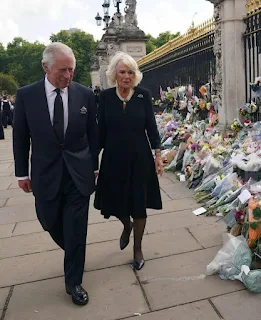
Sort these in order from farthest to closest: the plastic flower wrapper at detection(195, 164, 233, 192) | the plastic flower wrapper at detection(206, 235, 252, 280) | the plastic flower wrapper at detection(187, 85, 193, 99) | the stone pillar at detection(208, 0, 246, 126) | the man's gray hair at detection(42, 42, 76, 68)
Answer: the plastic flower wrapper at detection(187, 85, 193, 99), the stone pillar at detection(208, 0, 246, 126), the plastic flower wrapper at detection(195, 164, 233, 192), the plastic flower wrapper at detection(206, 235, 252, 280), the man's gray hair at detection(42, 42, 76, 68)

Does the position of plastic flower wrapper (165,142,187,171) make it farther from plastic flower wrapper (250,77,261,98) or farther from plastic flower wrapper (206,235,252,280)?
plastic flower wrapper (206,235,252,280)

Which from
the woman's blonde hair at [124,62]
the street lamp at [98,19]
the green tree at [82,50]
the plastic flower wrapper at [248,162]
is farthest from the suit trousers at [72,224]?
the green tree at [82,50]

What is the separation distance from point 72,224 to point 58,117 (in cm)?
76

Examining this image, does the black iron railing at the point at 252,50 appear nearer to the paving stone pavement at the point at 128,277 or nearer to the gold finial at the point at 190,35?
the gold finial at the point at 190,35

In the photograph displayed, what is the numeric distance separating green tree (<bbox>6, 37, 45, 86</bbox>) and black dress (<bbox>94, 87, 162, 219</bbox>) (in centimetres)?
6097

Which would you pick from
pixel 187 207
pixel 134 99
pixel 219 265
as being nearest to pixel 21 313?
pixel 219 265

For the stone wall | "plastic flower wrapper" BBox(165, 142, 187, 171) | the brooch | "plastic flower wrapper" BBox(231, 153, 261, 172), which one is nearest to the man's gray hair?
the brooch

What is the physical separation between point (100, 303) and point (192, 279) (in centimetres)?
75

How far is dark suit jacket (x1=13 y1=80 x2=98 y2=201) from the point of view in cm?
256

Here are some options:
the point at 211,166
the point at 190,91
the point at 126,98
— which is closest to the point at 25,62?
the point at 190,91

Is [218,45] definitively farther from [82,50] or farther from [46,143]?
[82,50]

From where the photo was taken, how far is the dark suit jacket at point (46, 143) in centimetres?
256

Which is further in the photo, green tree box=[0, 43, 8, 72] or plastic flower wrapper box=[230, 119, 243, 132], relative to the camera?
green tree box=[0, 43, 8, 72]

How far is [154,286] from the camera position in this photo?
284cm
